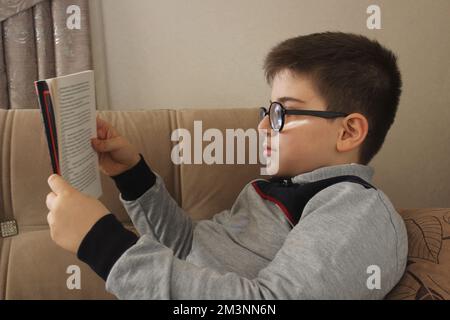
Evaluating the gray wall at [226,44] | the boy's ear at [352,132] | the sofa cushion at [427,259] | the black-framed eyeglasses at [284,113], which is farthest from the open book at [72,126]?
the gray wall at [226,44]

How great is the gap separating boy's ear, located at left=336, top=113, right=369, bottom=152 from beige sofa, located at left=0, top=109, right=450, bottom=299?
0.29 m

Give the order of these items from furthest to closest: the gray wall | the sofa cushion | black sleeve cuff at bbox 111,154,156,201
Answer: the gray wall → black sleeve cuff at bbox 111,154,156,201 → the sofa cushion

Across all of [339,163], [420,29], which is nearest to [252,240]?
[339,163]

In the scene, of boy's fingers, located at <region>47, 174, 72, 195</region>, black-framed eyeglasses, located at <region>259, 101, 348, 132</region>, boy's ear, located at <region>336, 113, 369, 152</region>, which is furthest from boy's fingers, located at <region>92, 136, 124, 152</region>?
boy's ear, located at <region>336, 113, 369, 152</region>

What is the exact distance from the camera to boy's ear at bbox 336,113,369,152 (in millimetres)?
817

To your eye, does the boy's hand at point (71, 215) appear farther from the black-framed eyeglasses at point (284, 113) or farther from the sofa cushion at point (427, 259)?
the sofa cushion at point (427, 259)

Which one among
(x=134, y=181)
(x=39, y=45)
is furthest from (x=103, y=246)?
(x=39, y=45)

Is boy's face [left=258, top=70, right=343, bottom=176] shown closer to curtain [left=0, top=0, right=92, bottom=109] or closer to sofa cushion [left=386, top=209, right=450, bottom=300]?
sofa cushion [left=386, top=209, right=450, bottom=300]

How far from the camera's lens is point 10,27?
1.36 metres

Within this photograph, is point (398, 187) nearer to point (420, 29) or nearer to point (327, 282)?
point (420, 29)

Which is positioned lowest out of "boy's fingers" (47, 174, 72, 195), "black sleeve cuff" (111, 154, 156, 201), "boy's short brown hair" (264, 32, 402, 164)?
"black sleeve cuff" (111, 154, 156, 201)

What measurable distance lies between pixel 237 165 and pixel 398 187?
30.6 inches

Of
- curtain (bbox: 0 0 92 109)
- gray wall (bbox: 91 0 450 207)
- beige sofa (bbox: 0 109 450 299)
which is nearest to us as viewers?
beige sofa (bbox: 0 109 450 299)

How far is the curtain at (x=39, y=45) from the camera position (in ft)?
4.46
